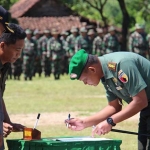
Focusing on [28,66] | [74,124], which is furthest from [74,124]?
[28,66]

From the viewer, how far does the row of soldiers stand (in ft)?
109

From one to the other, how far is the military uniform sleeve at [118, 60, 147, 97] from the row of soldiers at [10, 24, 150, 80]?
24840 mm

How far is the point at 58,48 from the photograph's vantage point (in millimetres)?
34188

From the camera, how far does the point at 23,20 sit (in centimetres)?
5772

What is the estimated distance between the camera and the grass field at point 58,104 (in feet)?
44.2

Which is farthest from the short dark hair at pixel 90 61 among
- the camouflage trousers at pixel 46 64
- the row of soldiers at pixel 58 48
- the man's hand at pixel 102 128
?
the camouflage trousers at pixel 46 64

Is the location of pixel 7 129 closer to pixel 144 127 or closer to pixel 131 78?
pixel 131 78

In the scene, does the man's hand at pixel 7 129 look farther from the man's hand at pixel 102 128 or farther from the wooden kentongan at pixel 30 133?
the man's hand at pixel 102 128

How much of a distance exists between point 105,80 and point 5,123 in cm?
103

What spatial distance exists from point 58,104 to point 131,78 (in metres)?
11.8

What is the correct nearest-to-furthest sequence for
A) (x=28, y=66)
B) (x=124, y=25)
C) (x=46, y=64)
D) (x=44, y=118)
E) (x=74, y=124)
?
(x=74, y=124) < (x=44, y=118) < (x=28, y=66) < (x=46, y=64) < (x=124, y=25)

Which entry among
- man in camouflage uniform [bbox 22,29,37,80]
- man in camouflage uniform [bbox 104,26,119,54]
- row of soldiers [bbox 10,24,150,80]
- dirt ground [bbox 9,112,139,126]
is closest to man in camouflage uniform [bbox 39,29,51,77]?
row of soldiers [bbox 10,24,150,80]

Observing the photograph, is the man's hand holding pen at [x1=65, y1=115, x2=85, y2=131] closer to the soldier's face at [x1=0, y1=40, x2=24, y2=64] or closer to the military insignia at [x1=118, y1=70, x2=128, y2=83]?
the military insignia at [x1=118, y1=70, x2=128, y2=83]

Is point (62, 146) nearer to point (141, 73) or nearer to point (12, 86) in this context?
point (141, 73)
